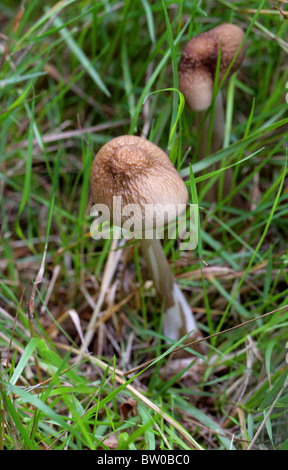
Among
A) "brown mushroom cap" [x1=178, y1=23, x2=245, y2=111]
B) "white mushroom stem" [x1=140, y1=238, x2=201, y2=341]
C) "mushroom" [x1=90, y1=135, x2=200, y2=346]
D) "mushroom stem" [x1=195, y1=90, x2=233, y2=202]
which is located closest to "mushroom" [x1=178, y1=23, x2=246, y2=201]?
"brown mushroom cap" [x1=178, y1=23, x2=245, y2=111]

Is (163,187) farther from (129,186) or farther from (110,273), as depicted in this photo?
(110,273)

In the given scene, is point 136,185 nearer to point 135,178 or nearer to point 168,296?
point 135,178

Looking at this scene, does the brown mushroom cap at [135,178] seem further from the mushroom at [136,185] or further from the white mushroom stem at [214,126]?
the white mushroom stem at [214,126]

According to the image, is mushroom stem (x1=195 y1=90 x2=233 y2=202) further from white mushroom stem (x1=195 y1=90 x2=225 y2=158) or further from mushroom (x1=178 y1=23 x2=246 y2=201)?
mushroom (x1=178 y1=23 x2=246 y2=201)

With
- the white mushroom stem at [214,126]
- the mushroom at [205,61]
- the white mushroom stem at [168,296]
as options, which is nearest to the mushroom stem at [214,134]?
the white mushroom stem at [214,126]

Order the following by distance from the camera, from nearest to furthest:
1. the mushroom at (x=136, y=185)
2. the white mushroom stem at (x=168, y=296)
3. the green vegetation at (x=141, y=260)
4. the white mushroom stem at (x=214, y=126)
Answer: the mushroom at (x=136, y=185) < the green vegetation at (x=141, y=260) < the white mushroom stem at (x=168, y=296) < the white mushroom stem at (x=214, y=126)

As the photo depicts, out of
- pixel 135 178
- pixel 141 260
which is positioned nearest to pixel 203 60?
pixel 135 178
